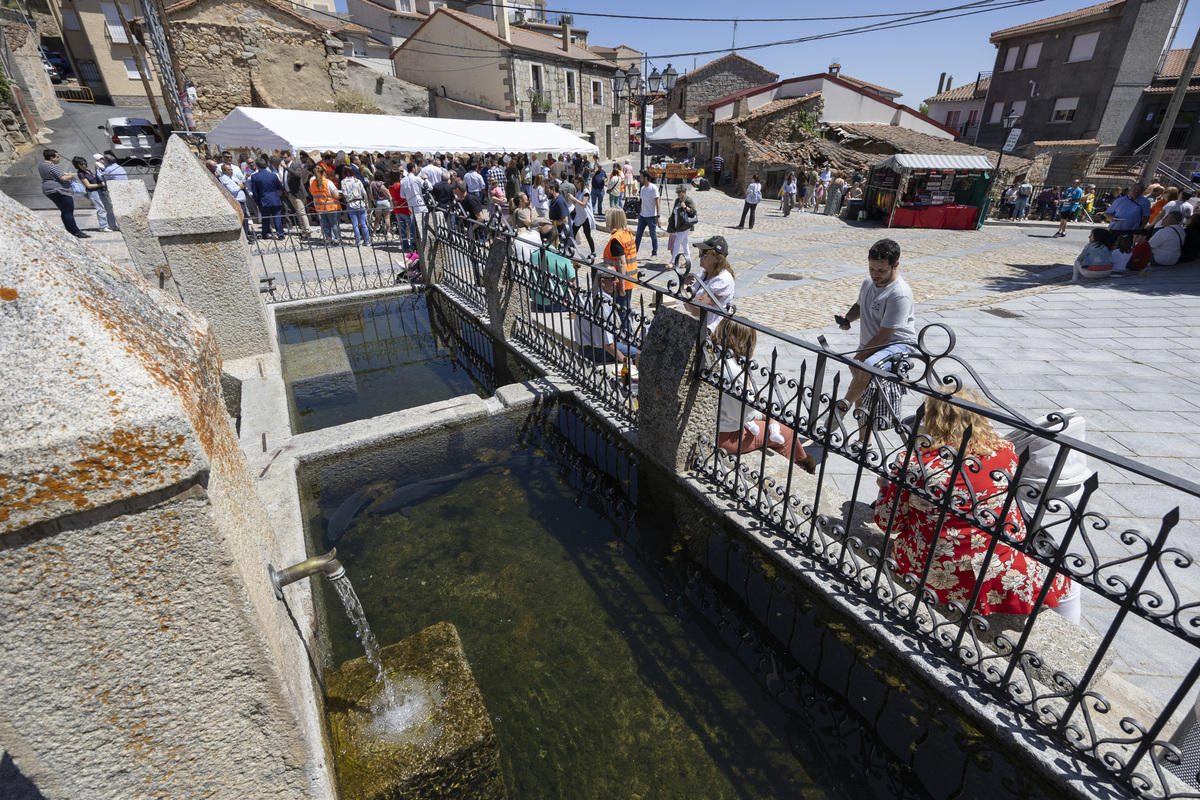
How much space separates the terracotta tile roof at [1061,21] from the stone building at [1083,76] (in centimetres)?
5

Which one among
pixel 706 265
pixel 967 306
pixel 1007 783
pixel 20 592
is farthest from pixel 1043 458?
pixel 967 306

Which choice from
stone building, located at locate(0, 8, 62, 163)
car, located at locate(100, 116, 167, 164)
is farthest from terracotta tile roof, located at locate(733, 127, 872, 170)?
stone building, located at locate(0, 8, 62, 163)

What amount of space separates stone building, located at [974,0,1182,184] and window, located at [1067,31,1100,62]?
5 cm

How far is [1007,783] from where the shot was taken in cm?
217

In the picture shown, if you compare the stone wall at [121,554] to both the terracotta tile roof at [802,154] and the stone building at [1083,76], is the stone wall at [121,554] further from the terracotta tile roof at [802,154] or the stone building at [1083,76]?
the stone building at [1083,76]

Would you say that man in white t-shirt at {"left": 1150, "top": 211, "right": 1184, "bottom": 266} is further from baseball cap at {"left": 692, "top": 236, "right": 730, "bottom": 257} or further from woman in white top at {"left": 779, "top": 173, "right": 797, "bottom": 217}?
baseball cap at {"left": 692, "top": 236, "right": 730, "bottom": 257}

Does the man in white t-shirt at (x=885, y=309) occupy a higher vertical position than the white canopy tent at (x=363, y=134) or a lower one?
lower

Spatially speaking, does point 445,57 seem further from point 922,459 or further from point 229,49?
point 922,459

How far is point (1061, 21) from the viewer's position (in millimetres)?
30844

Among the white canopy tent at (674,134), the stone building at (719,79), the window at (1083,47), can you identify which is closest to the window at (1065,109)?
the window at (1083,47)

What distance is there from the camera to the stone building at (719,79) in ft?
144

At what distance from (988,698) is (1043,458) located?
1.04 metres

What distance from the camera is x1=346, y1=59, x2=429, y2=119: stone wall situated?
2716 cm

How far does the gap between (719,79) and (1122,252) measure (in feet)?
132
